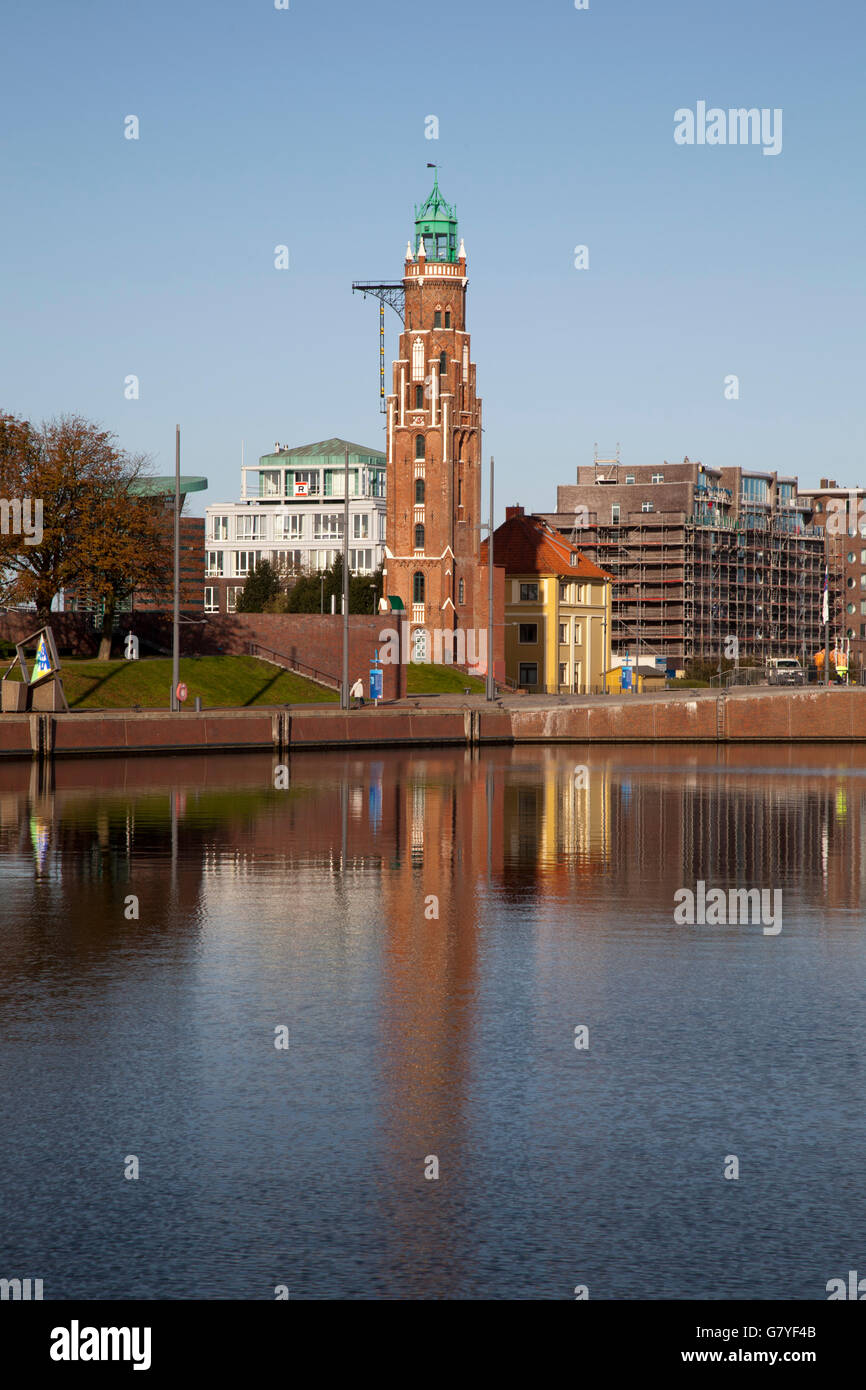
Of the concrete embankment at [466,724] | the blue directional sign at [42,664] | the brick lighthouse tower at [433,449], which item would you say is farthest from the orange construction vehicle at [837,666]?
the blue directional sign at [42,664]

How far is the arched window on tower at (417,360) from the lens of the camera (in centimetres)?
10581

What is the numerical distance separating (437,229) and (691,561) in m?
48.3

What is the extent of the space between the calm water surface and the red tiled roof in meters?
94.7

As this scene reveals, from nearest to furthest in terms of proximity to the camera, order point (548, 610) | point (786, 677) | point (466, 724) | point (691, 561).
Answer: point (466, 724) < point (786, 677) < point (548, 610) < point (691, 561)

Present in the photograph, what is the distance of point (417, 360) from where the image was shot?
10594cm

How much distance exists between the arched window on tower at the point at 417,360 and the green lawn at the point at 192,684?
31.3 m

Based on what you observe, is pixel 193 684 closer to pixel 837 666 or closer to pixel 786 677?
pixel 786 677

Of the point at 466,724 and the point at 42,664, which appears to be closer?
the point at 42,664

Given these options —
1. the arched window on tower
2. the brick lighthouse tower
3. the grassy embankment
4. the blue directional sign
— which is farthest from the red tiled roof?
the blue directional sign

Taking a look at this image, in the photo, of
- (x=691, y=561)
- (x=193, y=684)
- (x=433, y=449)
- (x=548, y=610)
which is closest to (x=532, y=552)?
(x=548, y=610)

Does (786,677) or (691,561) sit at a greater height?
(691,561)

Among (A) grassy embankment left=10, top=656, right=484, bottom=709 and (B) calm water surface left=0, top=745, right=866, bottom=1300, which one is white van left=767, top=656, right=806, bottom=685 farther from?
(B) calm water surface left=0, top=745, right=866, bottom=1300

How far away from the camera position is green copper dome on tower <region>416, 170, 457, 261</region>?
351ft
